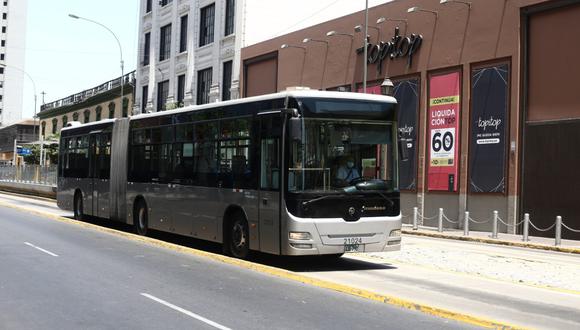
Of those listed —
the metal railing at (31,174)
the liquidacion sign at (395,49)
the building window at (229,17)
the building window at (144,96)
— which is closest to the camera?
the liquidacion sign at (395,49)

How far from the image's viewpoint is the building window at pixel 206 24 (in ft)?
146

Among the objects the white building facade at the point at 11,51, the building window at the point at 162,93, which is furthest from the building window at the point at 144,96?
the white building facade at the point at 11,51

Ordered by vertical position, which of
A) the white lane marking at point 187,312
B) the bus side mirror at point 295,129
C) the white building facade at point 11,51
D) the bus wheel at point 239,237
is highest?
the white building facade at point 11,51

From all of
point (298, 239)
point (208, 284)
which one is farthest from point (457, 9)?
point (208, 284)

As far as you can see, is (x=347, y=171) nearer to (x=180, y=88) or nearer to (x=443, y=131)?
(x=443, y=131)

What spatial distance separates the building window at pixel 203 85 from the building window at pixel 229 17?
3.29 meters

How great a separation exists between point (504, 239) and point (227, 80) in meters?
25.3

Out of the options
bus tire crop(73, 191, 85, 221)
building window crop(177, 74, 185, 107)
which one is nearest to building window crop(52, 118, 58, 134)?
building window crop(177, 74, 185, 107)

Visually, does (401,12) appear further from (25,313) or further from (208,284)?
(25,313)

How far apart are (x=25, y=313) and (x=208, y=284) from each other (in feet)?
9.57

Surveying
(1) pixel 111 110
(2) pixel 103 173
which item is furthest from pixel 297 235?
(1) pixel 111 110

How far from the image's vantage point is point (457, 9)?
2650cm

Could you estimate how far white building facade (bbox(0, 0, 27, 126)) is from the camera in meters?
138

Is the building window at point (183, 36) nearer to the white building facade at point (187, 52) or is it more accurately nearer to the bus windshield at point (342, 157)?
the white building facade at point (187, 52)
